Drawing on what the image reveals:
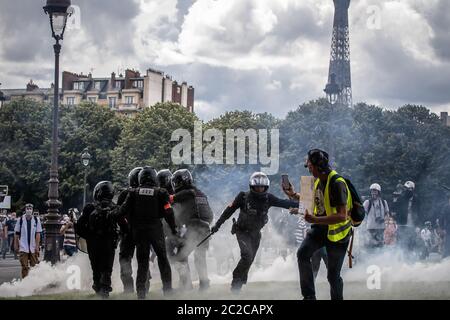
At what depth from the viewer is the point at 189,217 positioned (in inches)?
566

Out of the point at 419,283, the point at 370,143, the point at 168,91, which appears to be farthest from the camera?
the point at 168,91

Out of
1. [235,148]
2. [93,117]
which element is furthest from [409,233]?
[93,117]

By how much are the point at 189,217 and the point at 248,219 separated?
1.20m

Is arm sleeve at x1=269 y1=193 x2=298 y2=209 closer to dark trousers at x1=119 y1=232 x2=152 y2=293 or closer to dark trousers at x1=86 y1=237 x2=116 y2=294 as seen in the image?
dark trousers at x1=119 y1=232 x2=152 y2=293

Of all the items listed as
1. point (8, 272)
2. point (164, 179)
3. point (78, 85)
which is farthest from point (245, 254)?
point (78, 85)

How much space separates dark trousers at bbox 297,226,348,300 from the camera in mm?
10484

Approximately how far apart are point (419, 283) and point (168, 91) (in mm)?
94025

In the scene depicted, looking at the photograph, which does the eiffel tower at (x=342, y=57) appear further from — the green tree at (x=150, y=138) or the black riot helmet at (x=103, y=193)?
the black riot helmet at (x=103, y=193)

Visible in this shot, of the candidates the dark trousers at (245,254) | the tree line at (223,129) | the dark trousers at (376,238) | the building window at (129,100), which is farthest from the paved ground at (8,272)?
the building window at (129,100)

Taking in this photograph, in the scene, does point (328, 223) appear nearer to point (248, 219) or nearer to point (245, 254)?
point (248, 219)

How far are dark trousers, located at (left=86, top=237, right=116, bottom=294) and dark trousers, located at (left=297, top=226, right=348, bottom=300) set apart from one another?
155 inches

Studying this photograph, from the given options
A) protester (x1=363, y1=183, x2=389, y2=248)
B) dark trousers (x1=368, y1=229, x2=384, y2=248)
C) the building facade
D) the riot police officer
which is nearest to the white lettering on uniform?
the riot police officer
